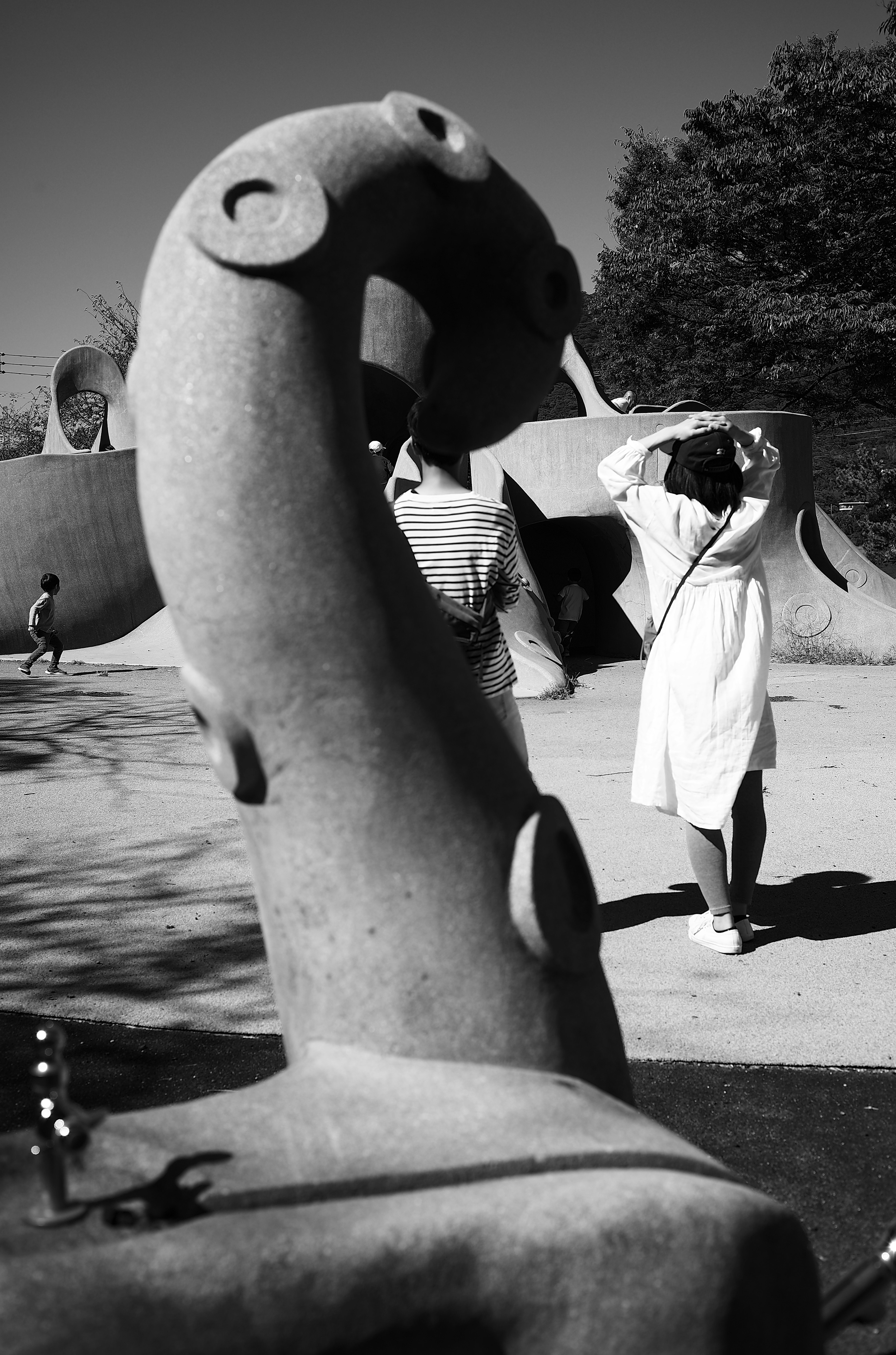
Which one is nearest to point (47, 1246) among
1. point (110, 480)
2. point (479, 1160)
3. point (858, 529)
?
point (479, 1160)

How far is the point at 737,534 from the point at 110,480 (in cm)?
1322

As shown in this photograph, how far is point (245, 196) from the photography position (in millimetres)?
1538

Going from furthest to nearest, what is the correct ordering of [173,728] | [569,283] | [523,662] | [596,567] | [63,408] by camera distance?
[63,408]
[596,567]
[523,662]
[173,728]
[569,283]

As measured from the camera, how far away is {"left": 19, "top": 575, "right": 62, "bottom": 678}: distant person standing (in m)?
13.2

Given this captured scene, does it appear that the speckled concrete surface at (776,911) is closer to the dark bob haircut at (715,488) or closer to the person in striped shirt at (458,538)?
the person in striped shirt at (458,538)

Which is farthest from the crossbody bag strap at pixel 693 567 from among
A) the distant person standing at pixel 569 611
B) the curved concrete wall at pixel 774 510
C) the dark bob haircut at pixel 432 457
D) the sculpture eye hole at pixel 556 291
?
the distant person standing at pixel 569 611

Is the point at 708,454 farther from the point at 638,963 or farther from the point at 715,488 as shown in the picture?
the point at 638,963

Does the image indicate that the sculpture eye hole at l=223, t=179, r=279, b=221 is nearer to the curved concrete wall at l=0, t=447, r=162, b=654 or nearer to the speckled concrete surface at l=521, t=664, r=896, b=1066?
the speckled concrete surface at l=521, t=664, r=896, b=1066

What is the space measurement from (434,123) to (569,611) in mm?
12405

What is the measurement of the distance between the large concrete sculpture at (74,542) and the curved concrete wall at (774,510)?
522 cm

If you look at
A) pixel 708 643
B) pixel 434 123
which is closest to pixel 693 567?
pixel 708 643

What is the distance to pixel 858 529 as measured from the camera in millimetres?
23609

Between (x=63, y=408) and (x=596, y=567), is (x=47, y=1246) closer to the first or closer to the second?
(x=596, y=567)

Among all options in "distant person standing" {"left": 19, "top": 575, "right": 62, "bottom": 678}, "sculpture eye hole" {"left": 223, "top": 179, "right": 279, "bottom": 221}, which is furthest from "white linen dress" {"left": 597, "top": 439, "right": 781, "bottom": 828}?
"distant person standing" {"left": 19, "top": 575, "right": 62, "bottom": 678}
